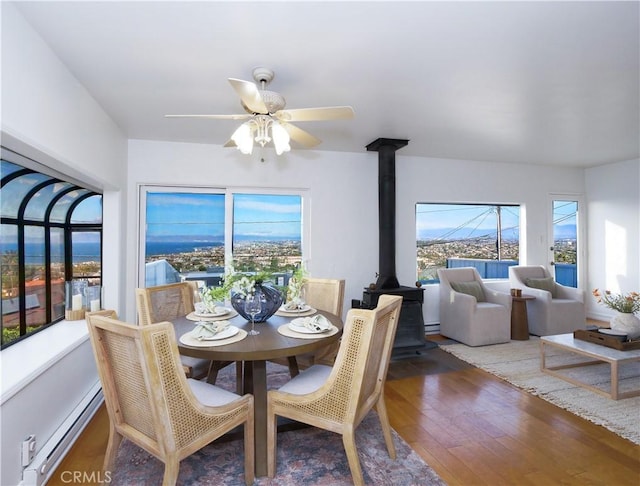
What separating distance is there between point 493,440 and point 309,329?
54.4 inches

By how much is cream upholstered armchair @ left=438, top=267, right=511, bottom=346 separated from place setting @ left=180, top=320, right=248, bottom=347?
10.1 ft

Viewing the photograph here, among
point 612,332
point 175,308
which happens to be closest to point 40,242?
point 175,308

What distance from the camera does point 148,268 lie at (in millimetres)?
4047

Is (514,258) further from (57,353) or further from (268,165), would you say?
(57,353)

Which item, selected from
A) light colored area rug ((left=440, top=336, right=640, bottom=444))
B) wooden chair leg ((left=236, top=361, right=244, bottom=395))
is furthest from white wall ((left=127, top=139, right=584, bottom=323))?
wooden chair leg ((left=236, top=361, right=244, bottom=395))

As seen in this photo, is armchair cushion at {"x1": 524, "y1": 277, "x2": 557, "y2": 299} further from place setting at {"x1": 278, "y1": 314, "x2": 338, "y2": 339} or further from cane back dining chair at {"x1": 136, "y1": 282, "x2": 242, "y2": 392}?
cane back dining chair at {"x1": 136, "y1": 282, "x2": 242, "y2": 392}

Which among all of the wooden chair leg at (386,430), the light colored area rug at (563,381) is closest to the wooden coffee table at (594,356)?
the light colored area rug at (563,381)

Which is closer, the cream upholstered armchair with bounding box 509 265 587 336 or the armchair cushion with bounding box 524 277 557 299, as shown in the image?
the cream upholstered armchair with bounding box 509 265 587 336

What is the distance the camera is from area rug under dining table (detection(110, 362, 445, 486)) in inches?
74.8

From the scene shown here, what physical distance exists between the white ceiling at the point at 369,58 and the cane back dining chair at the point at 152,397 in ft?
4.92

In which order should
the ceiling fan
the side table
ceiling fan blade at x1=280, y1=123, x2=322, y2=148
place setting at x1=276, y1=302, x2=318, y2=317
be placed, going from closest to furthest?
1. the ceiling fan
2. ceiling fan blade at x1=280, y1=123, x2=322, y2=148
3. place setting at x1=276, y1=302, x2=318, y2=317
4. the side table

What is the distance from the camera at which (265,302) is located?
7.54ft

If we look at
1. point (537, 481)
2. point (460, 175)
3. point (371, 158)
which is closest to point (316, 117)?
point (537, 481)

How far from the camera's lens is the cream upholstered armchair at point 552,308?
451 centimetres
